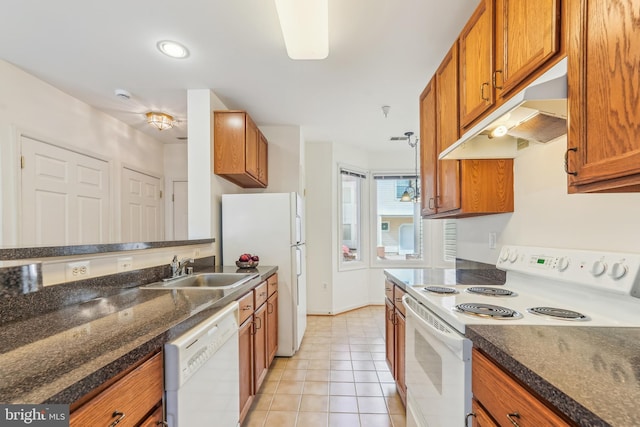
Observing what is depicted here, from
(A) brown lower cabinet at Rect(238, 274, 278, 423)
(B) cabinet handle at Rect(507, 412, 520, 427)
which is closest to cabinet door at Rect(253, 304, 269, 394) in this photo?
(A) brown lower cabinet at Rect(238, 274, 278, 423)

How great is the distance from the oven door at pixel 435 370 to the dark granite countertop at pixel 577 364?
0.12 m

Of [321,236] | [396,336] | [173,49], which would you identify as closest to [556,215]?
[396,336]

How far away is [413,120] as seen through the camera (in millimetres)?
3406

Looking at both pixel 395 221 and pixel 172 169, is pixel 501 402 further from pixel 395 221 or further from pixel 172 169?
pixel 172 169

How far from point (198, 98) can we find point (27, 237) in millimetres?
1793

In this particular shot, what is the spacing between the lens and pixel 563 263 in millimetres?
1286

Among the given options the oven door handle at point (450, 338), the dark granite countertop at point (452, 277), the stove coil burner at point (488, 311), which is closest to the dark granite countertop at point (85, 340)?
the oven door handle at point (450, 338)

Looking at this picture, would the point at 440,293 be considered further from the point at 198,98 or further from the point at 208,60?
the point at 198,98

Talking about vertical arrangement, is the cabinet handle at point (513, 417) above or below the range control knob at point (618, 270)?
below

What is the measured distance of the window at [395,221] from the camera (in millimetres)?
4746

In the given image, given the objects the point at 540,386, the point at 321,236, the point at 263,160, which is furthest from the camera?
the point at 321,236

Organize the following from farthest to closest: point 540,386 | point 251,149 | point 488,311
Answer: point 251,149 → point 488,311 → point 540,386

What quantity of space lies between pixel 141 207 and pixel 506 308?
4074mm

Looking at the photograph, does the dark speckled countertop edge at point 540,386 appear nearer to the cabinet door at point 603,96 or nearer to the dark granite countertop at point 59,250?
the cabinet door at point 603,96
